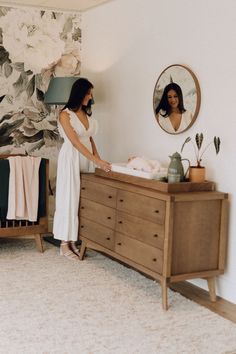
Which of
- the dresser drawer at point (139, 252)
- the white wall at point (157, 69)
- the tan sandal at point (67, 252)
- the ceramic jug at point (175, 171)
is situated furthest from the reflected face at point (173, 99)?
the tan sandal at point (67, 252)

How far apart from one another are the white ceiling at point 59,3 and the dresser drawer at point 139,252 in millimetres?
2315

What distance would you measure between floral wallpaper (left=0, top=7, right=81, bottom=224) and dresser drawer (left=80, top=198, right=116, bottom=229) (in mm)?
1126

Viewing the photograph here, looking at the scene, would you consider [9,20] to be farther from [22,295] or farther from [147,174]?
[22,295]

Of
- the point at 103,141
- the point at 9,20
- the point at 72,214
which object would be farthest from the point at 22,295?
the point at 9,20

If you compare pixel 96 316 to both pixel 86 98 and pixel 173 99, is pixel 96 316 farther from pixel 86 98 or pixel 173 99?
pixel 86 98

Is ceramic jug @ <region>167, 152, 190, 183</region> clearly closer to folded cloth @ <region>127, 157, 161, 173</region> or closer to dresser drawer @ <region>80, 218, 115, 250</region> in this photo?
folded cloth @ <region>127, 157, 161, 173</region>

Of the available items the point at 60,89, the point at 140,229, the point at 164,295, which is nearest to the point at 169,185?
the point at 140,229

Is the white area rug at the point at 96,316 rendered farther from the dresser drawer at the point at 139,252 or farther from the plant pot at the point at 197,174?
the plant pot at the point at 197,174

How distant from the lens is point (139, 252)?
11.7 feet

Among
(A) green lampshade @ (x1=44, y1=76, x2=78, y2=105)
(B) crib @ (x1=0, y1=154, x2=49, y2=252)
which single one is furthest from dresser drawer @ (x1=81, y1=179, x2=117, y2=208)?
(A) green lampshade @ (x1=44, y1=76, x2=78, y2=105)

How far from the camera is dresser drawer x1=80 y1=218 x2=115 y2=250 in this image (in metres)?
3.93

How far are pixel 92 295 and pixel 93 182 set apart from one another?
38.3 inches

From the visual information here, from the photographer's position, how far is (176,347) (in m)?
2.79

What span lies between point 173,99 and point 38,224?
1.62 metres
